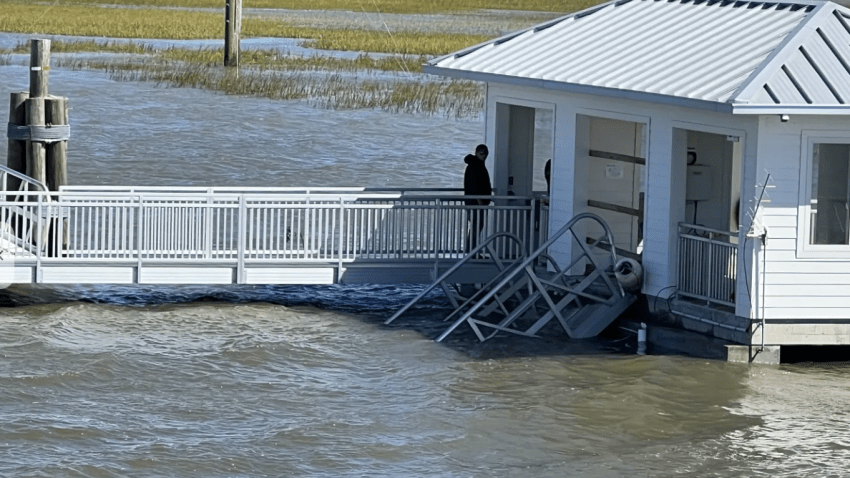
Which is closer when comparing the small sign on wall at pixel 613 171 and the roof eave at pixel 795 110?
the roof eave at pixel 795 110

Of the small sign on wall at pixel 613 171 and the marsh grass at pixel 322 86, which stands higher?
the marsh grass at pixel 322 86

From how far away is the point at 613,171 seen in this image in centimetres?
1953

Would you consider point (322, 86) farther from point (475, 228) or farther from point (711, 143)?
point (711, 143)

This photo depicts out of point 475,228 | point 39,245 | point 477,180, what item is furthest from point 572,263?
point 39,245

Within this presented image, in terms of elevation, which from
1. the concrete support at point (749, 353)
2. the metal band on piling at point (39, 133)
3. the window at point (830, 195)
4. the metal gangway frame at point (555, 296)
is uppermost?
the metal band on piling at point (39, 133)

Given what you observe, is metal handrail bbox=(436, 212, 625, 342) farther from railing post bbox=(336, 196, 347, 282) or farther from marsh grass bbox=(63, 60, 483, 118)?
marsh grass bbox=(63, 60, 483, 118)

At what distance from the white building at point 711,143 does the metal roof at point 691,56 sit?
0.02 m

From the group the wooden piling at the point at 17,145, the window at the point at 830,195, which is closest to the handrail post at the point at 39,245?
the wooden piling at the point at 17,145

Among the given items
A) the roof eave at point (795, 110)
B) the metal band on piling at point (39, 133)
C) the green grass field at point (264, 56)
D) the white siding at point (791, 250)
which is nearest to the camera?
the roof eave at point (795, 110)

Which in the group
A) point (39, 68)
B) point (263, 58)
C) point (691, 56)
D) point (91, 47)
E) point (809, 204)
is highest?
point (91, 47)

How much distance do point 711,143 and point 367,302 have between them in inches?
199

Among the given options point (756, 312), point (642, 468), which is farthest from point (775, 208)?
point (642, 468)

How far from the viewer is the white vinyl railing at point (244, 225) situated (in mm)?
18422

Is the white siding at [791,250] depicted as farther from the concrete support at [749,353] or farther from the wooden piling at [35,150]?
the wooden piling at [35,150]
